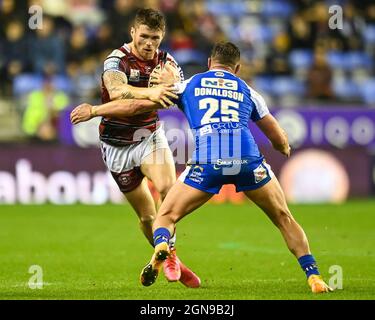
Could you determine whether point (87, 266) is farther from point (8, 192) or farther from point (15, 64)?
point (15, 64)

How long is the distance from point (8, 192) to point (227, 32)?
7.62 meters

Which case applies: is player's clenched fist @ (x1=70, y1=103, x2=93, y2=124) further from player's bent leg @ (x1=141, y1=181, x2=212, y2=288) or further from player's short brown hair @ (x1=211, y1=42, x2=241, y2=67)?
player's short brown hair @ (x1=211, y1=42, x2=241, y2=67)

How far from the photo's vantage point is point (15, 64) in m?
21.0

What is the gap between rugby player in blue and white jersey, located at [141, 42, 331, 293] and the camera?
8.49 m

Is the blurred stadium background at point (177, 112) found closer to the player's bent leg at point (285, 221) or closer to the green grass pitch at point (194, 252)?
the green grass pitch at point (194, 252)

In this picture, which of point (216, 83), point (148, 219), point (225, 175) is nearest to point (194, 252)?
point (148, 219)

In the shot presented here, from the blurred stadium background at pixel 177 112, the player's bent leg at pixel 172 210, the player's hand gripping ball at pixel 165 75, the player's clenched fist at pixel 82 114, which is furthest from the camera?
the blurred stadium background at pixel 177 112

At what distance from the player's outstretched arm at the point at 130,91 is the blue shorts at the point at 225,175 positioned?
2.09ft

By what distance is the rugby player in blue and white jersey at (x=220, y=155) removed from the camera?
27.9 ft

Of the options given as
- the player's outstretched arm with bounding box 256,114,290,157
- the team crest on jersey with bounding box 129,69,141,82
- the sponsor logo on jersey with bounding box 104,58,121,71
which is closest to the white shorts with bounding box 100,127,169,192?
the team crest on jersey with bounding box 129,69,141,82

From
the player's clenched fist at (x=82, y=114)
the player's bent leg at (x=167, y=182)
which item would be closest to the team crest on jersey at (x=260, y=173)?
the player's bent leg at (x=167, y=182)

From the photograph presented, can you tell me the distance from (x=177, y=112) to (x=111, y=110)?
10.5 m

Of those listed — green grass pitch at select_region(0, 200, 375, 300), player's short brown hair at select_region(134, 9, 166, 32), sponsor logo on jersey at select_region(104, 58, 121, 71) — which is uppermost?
player's short brown hair at select_region(134, 9, 166, 32)

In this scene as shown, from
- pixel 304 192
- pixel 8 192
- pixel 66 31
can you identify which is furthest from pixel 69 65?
pixel 304 192
